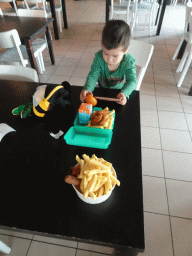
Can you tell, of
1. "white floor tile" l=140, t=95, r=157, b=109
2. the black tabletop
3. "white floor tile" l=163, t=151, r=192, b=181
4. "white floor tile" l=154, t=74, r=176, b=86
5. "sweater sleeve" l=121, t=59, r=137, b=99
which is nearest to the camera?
"sweater sleeve" l=121, t=59, r=137, b=99

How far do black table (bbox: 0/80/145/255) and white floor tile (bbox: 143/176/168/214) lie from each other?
0.73m

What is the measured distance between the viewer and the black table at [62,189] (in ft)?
1.64

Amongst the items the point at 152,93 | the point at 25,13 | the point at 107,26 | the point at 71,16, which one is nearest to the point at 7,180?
the point at 107,26

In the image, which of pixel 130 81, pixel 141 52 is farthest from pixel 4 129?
pixel 141 52

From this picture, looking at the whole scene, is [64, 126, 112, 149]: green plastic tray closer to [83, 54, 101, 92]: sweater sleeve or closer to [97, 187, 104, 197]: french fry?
[97, 187, 104, 197]: french fry

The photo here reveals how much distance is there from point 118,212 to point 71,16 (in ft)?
18.0

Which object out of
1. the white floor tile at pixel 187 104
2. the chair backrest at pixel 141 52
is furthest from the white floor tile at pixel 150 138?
the chair backrest at pixel 141 52

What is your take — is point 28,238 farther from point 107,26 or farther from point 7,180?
point 107,26

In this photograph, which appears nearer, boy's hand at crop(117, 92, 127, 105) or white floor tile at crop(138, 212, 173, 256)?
boy's hand at crop(117, 92, 127, 105)

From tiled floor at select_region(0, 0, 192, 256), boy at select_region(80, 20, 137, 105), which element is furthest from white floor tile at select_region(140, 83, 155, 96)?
boy at select_region(80, 20, 137, 105)

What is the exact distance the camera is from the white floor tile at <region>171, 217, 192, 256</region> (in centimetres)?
104

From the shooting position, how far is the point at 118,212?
530 mm

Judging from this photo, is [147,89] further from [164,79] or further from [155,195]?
[155,195]

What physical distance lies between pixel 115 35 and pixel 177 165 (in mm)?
1185
